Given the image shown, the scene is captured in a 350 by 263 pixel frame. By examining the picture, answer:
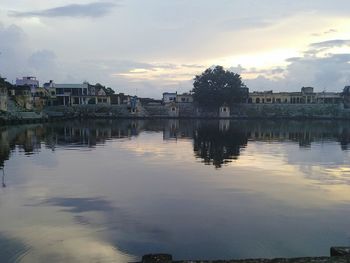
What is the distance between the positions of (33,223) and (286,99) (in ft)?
384

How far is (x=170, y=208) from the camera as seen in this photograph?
586 inches

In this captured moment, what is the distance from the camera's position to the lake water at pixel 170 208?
11.0 meters

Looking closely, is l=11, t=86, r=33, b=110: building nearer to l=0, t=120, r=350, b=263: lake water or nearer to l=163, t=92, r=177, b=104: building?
l=163, t=92, r=177, b=104: building

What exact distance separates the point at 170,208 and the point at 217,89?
98.5 metres

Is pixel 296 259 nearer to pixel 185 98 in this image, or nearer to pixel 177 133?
pixel 177 133

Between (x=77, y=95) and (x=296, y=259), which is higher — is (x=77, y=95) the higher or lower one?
the higher one

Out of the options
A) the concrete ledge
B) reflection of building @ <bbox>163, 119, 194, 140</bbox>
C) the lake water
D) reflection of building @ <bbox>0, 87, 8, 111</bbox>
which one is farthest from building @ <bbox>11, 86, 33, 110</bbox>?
the concrete ledge

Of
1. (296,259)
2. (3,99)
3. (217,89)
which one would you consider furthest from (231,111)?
(296,259)

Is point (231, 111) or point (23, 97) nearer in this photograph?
point (23, 97)

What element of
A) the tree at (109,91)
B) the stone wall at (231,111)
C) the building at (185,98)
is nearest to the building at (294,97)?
the stone wall at (231,111)

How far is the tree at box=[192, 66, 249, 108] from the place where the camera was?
11131cm

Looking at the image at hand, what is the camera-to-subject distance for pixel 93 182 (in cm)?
1975

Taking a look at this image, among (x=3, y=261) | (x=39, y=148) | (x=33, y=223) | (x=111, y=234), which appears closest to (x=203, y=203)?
(x=111, y=234)

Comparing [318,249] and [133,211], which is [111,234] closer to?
[133,211]
